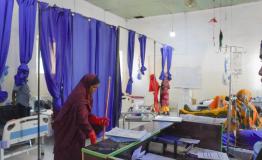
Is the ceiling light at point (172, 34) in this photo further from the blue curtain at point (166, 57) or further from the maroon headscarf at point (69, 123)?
the maroon headscarf at point (69, 123)

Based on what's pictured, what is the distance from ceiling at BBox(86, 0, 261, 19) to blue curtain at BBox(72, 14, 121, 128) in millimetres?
2302

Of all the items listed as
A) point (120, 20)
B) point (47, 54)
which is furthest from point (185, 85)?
point (47, 54)

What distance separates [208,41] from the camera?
6.34 meters

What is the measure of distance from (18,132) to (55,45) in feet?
4.08

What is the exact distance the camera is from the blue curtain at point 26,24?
2654 millimetres

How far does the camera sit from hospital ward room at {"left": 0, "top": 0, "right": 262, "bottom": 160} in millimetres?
2008

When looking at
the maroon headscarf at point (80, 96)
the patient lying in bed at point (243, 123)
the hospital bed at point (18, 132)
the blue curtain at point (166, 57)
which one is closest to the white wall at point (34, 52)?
the hospital bed at point (18, 132)

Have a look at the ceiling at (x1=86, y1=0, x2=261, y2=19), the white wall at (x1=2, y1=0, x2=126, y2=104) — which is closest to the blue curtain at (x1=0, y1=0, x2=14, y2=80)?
the white wall at (x1=2, y1=0, x2=126, y2=104)

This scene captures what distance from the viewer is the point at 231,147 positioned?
9.00ft

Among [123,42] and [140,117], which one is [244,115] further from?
[123,42]

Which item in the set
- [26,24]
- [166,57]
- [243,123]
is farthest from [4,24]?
[166,57]

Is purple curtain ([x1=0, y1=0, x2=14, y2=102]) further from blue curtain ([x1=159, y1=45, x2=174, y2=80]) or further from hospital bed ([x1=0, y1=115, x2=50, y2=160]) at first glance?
blue curtain ([x1=159, y1=45, x2=174, y2=80])

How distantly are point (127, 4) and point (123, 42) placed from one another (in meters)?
1.64

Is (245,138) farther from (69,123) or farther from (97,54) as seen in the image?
(97,54)
